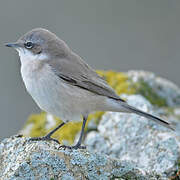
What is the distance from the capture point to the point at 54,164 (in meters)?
4.45

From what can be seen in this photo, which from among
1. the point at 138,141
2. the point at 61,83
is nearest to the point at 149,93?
the point at 138,141

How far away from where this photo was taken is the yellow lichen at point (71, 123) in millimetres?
6691

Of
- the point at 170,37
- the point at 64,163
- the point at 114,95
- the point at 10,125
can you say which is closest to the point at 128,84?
the point at 114,95

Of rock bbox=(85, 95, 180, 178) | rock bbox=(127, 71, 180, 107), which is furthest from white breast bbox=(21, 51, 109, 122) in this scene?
rock bbox=(127, 71, 180, 107)

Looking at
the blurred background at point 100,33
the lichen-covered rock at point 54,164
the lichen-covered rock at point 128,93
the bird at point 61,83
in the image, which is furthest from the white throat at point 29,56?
the blurred background at point 100,33

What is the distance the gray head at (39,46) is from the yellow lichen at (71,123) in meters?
1.44

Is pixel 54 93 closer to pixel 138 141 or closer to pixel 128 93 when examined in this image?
pixel 138 141

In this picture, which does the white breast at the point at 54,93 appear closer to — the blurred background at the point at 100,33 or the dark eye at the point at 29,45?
the dark eye at the point at 29,45

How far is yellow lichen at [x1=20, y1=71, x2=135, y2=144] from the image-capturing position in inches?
263

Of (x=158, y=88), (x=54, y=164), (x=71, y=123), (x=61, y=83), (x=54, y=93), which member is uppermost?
(x=158, y=88)

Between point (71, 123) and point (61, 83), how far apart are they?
1.58 m

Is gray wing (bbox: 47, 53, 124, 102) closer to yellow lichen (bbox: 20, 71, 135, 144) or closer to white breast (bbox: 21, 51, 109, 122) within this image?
white breast (bbox: 21, 51, 109, 122)

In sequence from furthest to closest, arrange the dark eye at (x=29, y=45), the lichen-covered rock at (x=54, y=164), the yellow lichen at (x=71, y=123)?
the yellow lichen at (x=71, y=123) < the dark eye at (x=29, y=45) < the lichen-covered rock at (x=54, y=164)

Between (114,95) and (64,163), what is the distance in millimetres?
1815
